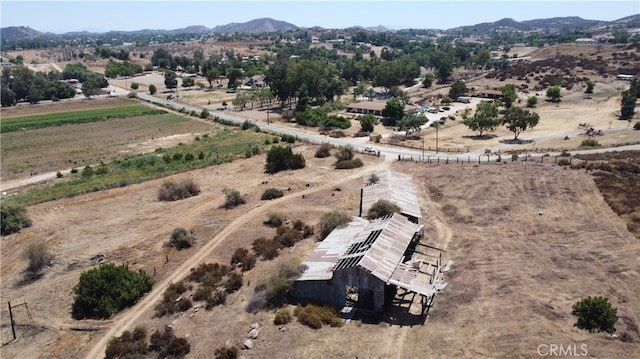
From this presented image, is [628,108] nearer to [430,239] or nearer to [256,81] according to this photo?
[430,239]

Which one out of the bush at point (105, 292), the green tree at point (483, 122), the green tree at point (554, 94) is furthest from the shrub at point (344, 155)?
the green tree at point (554, 94)

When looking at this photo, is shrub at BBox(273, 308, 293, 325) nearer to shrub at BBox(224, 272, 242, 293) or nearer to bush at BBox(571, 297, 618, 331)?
shrub at BBox(224, 272, 242, 293)

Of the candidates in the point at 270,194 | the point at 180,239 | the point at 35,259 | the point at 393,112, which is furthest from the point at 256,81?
the point at 35,259

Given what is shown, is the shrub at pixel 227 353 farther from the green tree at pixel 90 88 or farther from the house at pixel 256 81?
the green tree at pixel 90 88

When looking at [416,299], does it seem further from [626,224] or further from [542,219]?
[626,224]

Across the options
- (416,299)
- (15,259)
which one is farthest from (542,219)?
(15,259)
